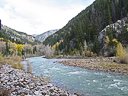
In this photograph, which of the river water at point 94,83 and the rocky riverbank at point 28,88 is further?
the river water at point 94,83

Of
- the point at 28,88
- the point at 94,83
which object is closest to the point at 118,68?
the point at 94,83

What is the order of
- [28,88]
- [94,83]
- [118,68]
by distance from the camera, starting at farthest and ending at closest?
[118,68] → [94,83] → [28,88]

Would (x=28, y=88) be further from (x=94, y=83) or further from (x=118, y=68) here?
(x=118, y=68)

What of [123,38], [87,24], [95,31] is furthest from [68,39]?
[123,38]

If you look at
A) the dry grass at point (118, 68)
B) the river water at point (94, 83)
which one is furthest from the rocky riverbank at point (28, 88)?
the dry grass at point (118, 68)

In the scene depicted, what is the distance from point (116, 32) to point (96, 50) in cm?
1411

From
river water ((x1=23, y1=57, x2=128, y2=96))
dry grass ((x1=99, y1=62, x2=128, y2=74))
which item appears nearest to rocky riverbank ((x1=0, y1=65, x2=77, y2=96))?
river water ((x1=23, y1=57, x2=128, y2=96))

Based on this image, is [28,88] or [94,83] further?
[94,83]

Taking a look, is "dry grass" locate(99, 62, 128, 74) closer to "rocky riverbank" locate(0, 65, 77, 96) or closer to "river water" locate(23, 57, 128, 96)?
"river water" locate(23, 57, 128, 96)

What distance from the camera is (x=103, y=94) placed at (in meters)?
10.2

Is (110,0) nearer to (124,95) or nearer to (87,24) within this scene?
(87,24)

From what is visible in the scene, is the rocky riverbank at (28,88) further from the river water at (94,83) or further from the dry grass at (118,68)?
the dry grass at (118,68)

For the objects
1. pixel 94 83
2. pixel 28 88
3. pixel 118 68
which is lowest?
pixel 94 83

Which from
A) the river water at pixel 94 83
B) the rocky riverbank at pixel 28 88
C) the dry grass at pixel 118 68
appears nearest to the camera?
the rocky riverbank at pixel 28 88
